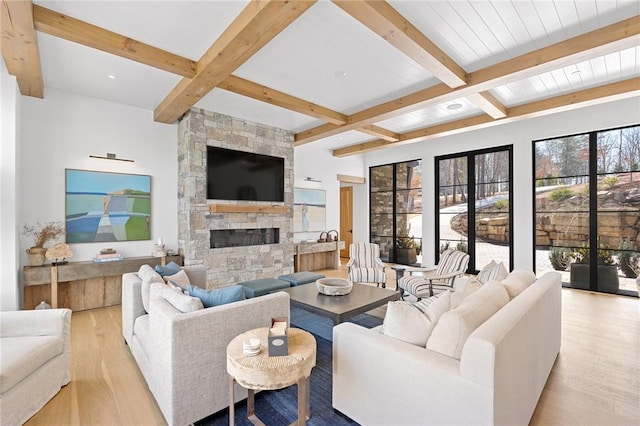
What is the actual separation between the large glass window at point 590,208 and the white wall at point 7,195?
7.64m

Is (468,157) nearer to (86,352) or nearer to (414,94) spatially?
(414,94)

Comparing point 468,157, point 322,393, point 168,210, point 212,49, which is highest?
point 212,49

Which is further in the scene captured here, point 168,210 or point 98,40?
point 168,210

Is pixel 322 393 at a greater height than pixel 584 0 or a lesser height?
lesser

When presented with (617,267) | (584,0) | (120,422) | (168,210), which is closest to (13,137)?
(168,210)

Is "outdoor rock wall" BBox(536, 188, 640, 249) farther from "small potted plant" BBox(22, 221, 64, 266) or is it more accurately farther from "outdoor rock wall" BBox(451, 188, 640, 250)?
"small potted plant" BBox(22, 221, 64, 266)

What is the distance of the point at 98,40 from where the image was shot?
2.67 meters

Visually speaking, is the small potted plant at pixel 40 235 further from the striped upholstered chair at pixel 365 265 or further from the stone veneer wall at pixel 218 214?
the striped upholstered chair at pixel 365 265

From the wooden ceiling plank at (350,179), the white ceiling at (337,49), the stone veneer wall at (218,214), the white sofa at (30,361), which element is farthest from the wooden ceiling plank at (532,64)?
the white sofa at (30,361)

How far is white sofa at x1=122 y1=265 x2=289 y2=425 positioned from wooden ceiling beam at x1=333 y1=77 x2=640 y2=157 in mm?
4884

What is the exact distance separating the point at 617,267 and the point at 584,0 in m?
4.41

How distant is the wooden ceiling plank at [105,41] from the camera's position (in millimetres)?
2463

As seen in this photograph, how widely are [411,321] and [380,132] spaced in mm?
4819

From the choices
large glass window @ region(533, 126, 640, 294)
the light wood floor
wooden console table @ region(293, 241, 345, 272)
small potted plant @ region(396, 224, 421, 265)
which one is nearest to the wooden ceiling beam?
large glass window @ region(533, 126, 640, 294)
